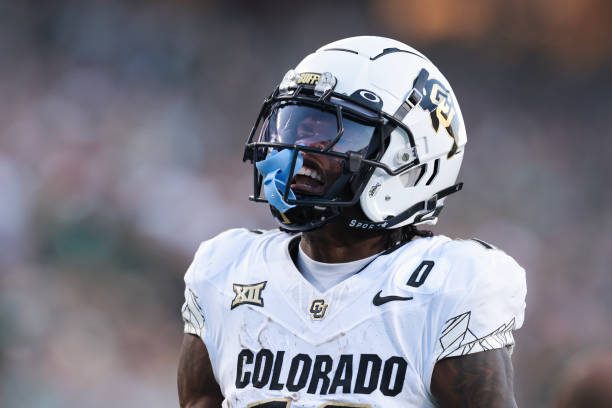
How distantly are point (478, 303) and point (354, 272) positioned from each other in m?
0.35

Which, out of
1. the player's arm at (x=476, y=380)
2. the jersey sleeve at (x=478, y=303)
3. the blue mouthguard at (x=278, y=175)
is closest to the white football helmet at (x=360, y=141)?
the blue mouthguard at (x=278, y=175)

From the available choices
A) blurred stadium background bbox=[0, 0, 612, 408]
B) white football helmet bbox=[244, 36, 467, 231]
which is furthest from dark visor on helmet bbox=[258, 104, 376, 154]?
blurred stadium background bbox=[0, 0, 612, 408]

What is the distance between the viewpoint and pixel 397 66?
2.48 meters

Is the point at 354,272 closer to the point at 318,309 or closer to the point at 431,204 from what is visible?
the point at 318,309

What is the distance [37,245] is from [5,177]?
0.47m

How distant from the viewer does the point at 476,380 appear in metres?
2.12

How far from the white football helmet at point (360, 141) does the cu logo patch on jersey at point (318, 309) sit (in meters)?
0.18

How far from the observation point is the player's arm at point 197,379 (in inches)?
99.3

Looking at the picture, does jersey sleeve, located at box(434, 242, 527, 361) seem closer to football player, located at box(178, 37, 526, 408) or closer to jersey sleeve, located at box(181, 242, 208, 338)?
football player, located at box(178, 37, 526, 408)

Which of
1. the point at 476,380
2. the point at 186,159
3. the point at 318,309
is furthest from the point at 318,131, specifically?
the point at 186,159

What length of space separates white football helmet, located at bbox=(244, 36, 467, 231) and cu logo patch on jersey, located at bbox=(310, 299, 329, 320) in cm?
18

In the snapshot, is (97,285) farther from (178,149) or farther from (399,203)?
(399,203)

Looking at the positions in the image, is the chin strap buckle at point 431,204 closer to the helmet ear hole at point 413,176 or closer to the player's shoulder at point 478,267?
the helmet ear hole at point 413,176

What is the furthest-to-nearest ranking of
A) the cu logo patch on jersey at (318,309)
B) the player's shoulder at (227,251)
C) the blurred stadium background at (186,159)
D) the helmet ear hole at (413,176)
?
the blurred stadium background at (186,159) → the player's shoulder at (227,251) → the helmet ear hole at (413,176) → the cu logo patch on jersey at (318,309)
